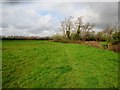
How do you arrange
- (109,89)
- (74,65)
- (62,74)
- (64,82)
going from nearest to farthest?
(109,89) → (64,82) → (62,74) → (74,65)

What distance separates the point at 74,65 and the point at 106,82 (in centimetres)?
387

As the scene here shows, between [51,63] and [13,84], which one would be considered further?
[51,63]

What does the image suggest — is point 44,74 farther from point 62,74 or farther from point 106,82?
point 106,82

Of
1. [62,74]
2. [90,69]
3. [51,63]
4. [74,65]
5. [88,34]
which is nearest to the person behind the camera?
[62,74]

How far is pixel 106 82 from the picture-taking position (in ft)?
39.1

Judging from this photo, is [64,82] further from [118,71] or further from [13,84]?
[118,71]

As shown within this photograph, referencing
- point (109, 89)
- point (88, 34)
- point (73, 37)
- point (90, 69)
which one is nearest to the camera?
point (109, 89)

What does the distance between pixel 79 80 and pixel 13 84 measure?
4.07 metres

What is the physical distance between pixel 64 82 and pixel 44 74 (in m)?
2.31

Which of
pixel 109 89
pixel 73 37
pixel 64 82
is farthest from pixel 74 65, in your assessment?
pixel 73 37

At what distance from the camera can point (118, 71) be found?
14.5 meters

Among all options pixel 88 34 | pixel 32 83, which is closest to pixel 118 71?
pixel 32 83

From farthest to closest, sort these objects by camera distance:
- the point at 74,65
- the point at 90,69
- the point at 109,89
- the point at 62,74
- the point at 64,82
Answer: the point at 74,65
the point at 90,69
the point at 62,74
the point at 64,82
the point at 109,89

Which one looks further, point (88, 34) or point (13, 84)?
point (88, 34)
